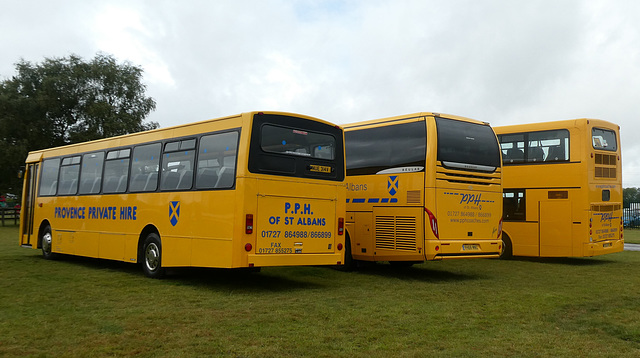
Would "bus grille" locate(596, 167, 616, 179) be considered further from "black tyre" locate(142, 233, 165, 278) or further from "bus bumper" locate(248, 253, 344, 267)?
"black tyre" locate(142, 233, 165, 278)

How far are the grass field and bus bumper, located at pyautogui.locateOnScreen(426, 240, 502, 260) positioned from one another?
551mm

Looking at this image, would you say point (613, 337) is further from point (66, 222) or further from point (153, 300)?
point (66, 222)

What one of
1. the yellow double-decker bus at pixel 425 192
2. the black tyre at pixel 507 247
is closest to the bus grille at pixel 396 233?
the yellow double-decker bus at pixel 425 192

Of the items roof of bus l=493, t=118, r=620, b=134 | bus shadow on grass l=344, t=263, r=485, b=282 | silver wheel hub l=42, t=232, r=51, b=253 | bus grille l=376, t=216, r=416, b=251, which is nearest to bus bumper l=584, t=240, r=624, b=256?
roof of bus l=493, t=118, r=620, b=134

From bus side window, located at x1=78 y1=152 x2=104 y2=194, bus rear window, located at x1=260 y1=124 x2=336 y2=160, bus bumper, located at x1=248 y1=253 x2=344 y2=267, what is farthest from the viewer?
bus side window, located at x1=78 y1=152 x2=104 y2=194

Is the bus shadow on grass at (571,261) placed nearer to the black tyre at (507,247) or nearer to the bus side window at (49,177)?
the black tyre at (507,247)

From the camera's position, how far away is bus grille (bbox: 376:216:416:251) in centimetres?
1216

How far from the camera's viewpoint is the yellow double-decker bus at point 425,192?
11.9 meters

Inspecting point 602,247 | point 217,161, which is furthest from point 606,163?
point 217,161

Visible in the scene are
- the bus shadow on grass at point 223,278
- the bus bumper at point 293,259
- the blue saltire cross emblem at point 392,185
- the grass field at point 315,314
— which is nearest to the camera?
the grass field at point 315,314

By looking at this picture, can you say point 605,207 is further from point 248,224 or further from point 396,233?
point 248,224

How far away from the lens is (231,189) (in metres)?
9.91

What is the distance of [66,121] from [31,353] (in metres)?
34.6

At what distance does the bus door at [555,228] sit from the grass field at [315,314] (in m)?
2.09
